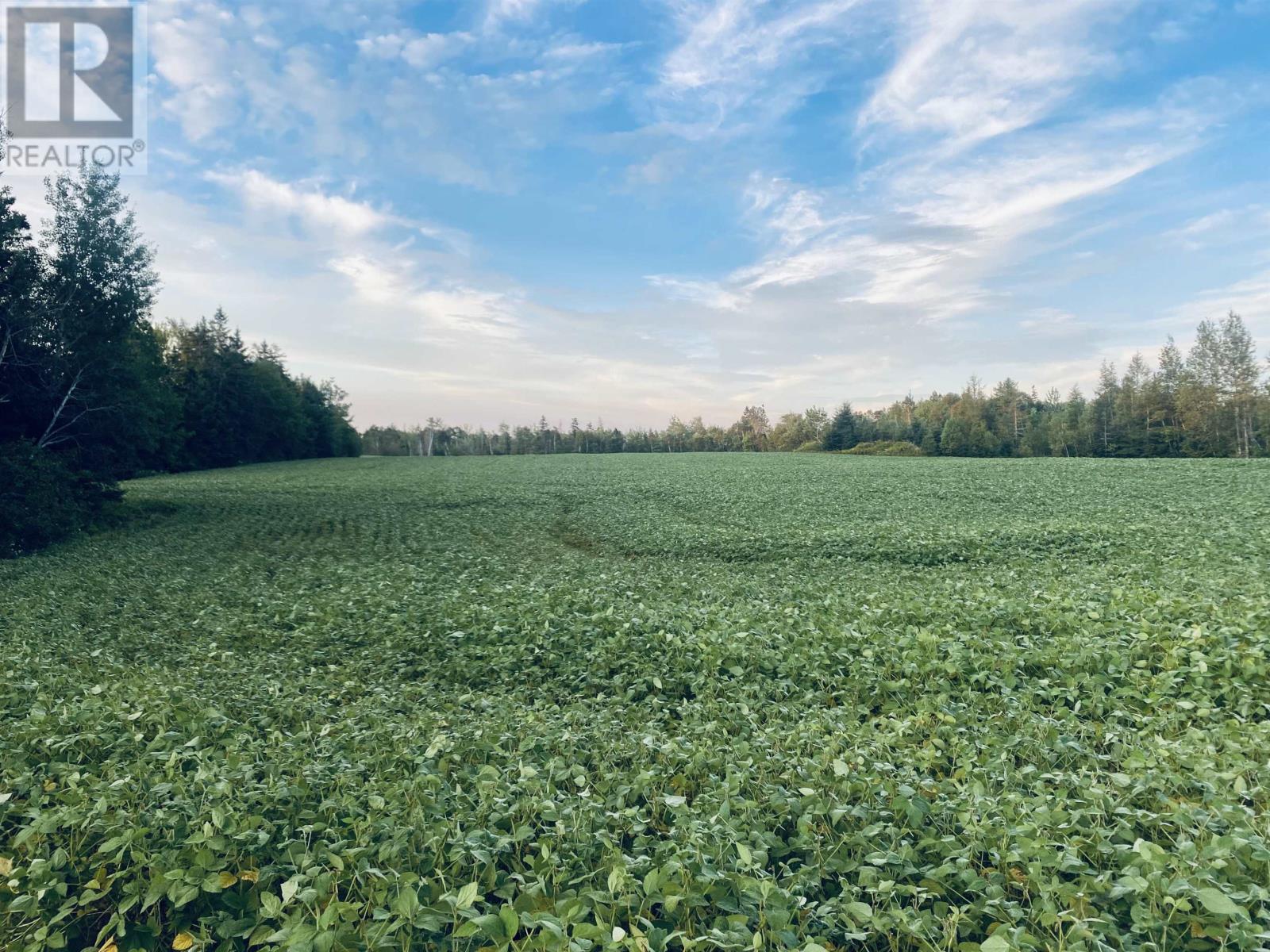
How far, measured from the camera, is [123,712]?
24.6 feet

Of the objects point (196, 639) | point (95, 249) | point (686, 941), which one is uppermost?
point (95, 249)

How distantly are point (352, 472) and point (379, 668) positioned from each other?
58.1 metres

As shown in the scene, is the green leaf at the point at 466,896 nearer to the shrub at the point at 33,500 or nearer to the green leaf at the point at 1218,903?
the green leaf at the point at 1218,903

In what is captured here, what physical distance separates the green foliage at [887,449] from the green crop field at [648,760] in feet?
263

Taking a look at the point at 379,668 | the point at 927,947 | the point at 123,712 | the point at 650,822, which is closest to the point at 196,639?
the point at 379,668

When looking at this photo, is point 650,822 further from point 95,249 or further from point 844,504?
point 95,249

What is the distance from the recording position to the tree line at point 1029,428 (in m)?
72.5

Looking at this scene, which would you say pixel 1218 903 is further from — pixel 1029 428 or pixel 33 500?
pixel 1029 428

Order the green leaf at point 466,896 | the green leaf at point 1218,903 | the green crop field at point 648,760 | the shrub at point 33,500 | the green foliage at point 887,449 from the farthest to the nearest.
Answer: the green foliage at point 887,449, the shrub at point 33,500, the green crop field at point 648,760, the green leaf at point 466,896, the green leaf at point 1218,903

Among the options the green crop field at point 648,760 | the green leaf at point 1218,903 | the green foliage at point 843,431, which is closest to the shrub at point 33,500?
the green crop field at point 648,760

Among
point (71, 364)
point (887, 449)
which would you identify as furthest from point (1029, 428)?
point (71, 364)

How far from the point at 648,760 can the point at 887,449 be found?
97850 millimetres

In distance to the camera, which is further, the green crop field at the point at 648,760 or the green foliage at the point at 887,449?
the green foliage at the point at 887,449

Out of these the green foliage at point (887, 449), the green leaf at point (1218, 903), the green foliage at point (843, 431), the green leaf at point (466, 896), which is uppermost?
the green foliage at point (843, 431)
